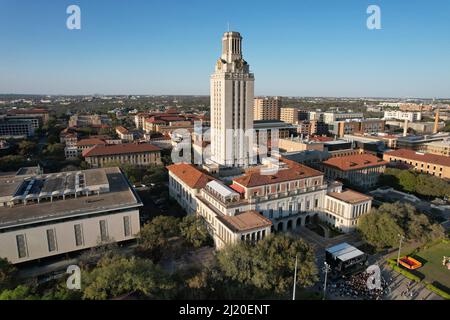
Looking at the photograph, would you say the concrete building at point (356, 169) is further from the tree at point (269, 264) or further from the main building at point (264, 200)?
the tree at point (269, 264)

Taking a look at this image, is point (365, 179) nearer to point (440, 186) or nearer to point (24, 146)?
point (440, 186)

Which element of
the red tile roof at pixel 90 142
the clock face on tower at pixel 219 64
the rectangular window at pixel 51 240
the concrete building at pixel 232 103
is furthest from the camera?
the red tile roof at pixel 90 142

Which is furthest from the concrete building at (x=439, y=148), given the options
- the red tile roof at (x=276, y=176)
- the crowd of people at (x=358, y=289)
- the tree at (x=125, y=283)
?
the tree at (x=125, y=283)

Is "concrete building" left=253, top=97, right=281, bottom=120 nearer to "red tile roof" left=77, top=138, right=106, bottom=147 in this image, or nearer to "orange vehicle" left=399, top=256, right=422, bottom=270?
"red tile roof" left=77, top=138, right=106, bottom=147

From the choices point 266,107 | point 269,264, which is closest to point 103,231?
point 269,264

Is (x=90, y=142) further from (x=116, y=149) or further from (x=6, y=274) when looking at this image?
(x=6, y=274)

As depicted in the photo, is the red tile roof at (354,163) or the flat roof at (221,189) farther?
the red tile roof at (354,163)
